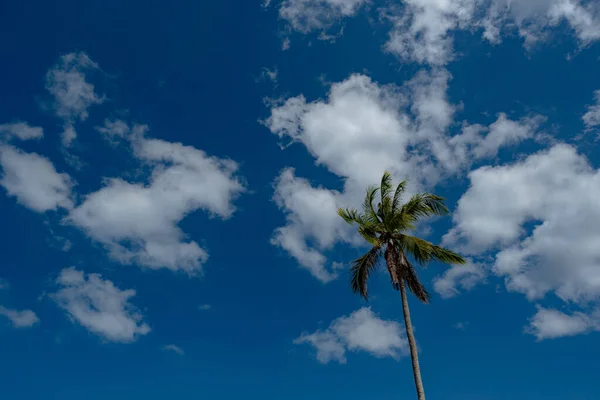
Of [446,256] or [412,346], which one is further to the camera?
[446,256]

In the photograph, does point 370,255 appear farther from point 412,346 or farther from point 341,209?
point 412,346

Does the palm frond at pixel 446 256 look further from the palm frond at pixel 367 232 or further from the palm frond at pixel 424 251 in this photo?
the palm frond at pixel 367 232

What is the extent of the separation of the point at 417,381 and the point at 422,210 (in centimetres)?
934

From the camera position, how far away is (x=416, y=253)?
24406 mm

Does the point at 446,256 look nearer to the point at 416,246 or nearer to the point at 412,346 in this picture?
the point at 416,246

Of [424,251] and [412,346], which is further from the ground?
[424,251]

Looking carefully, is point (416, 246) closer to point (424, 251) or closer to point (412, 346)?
point (424, 251)

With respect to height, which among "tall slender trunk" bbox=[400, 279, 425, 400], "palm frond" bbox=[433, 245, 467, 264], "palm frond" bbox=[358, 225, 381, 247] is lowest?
"tall slender trunk" bbox=[400, 279, 425, 400]

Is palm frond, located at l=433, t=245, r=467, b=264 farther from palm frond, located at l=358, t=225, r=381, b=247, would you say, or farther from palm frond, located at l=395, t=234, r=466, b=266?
palm frond, located at l=358, t=225, r=381, b=247

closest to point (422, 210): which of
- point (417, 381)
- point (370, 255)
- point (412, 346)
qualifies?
point (370, 255)

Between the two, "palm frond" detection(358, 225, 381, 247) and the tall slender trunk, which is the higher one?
"palm frond" detection(358, 225, 381, 247)

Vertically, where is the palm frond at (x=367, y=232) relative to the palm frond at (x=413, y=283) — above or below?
above

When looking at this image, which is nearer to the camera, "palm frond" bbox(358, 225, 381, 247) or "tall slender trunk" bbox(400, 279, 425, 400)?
"tall slender trunk" bbox(400, 279, 425, 400)

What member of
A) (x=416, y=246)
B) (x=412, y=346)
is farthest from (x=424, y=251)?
(x=412, y=346)
